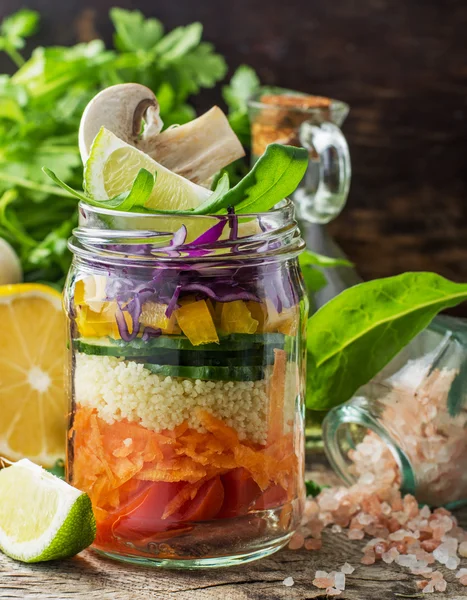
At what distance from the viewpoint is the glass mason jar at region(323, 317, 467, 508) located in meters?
0.85

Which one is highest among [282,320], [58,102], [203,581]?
[58,102]

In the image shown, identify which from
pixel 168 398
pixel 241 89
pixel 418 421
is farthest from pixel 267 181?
pixel 241 89

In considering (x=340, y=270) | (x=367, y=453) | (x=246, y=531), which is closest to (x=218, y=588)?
(x=246, y=531)

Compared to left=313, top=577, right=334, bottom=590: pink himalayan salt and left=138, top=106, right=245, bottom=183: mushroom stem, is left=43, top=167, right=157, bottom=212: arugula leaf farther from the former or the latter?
left=313, top=577, right=334, bottom=590: pink himalayan salt

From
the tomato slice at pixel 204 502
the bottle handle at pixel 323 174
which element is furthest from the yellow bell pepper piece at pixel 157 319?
the bottle handle at pixel 323 174

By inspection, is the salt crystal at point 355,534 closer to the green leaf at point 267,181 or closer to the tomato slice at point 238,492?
the tomato slice at point 238,492

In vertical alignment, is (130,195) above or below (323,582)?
above

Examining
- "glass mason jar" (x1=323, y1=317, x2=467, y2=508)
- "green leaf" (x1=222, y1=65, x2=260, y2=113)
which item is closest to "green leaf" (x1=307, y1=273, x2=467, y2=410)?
"glass mason jar" (x1=323, y1=317, x2=467, y2=508)

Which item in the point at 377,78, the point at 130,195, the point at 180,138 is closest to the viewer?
the point at 130,195

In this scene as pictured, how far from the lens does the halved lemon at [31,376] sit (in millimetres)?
917

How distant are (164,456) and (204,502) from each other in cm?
5

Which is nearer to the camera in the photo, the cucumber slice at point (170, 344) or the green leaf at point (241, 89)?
the cucumber slice at point (170, 344)

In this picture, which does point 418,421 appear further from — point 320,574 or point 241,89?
point 241,89

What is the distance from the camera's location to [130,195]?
2.13 ft
